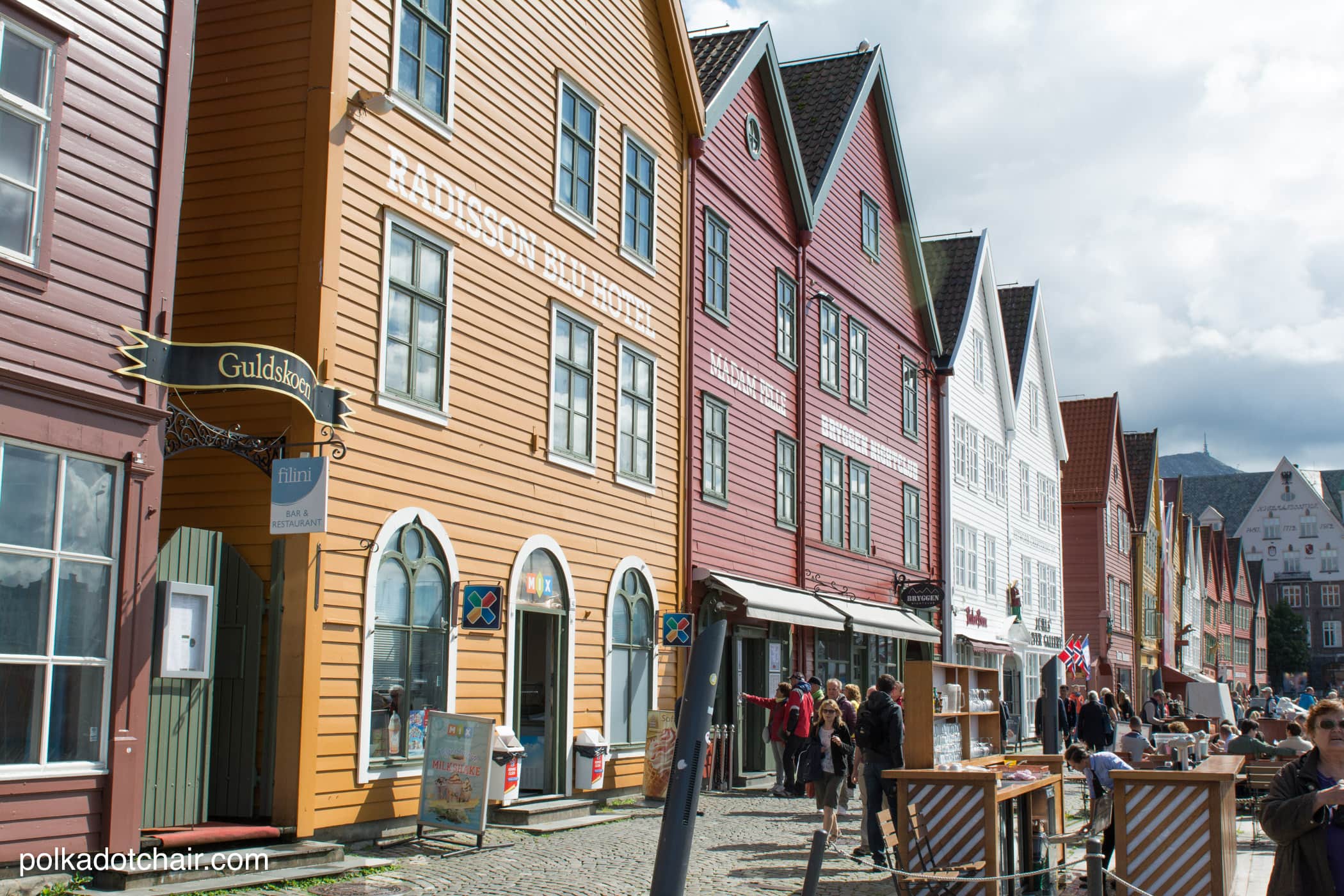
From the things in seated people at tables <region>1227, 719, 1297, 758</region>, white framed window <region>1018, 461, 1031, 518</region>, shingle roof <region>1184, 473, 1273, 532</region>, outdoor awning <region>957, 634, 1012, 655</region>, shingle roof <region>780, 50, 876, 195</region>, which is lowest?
seated people at tables <region>1227, 719, 1297, 758</region>

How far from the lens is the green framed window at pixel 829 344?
25.3 meters

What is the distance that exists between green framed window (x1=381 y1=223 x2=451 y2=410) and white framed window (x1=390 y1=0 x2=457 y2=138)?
127cm

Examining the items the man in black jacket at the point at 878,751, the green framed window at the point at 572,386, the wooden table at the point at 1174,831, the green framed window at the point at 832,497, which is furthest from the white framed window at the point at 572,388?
the green framed window at the point at 832,497

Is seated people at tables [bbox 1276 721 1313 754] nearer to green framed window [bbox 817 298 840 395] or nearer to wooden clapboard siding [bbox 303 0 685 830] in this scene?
wooden clapboard siding [bbox 303 0 685 830]

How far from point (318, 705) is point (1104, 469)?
144ft

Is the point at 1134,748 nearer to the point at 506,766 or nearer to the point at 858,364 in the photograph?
the point at 506,766

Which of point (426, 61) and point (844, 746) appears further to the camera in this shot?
point (844, 746)

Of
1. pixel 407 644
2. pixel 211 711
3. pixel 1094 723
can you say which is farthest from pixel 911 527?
pixel 211 711

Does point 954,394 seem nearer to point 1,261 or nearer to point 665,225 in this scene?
point 665,225

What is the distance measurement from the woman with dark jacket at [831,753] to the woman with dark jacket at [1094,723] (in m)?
9.13

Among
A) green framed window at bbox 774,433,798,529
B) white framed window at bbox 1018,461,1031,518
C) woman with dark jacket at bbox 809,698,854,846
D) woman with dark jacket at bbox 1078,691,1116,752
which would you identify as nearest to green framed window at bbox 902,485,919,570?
green framed window at bbox 774,433,798,529

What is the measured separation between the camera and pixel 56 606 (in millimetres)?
9172

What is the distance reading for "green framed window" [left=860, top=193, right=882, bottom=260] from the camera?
28.2 meters

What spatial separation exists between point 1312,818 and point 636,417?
12.8 meters
